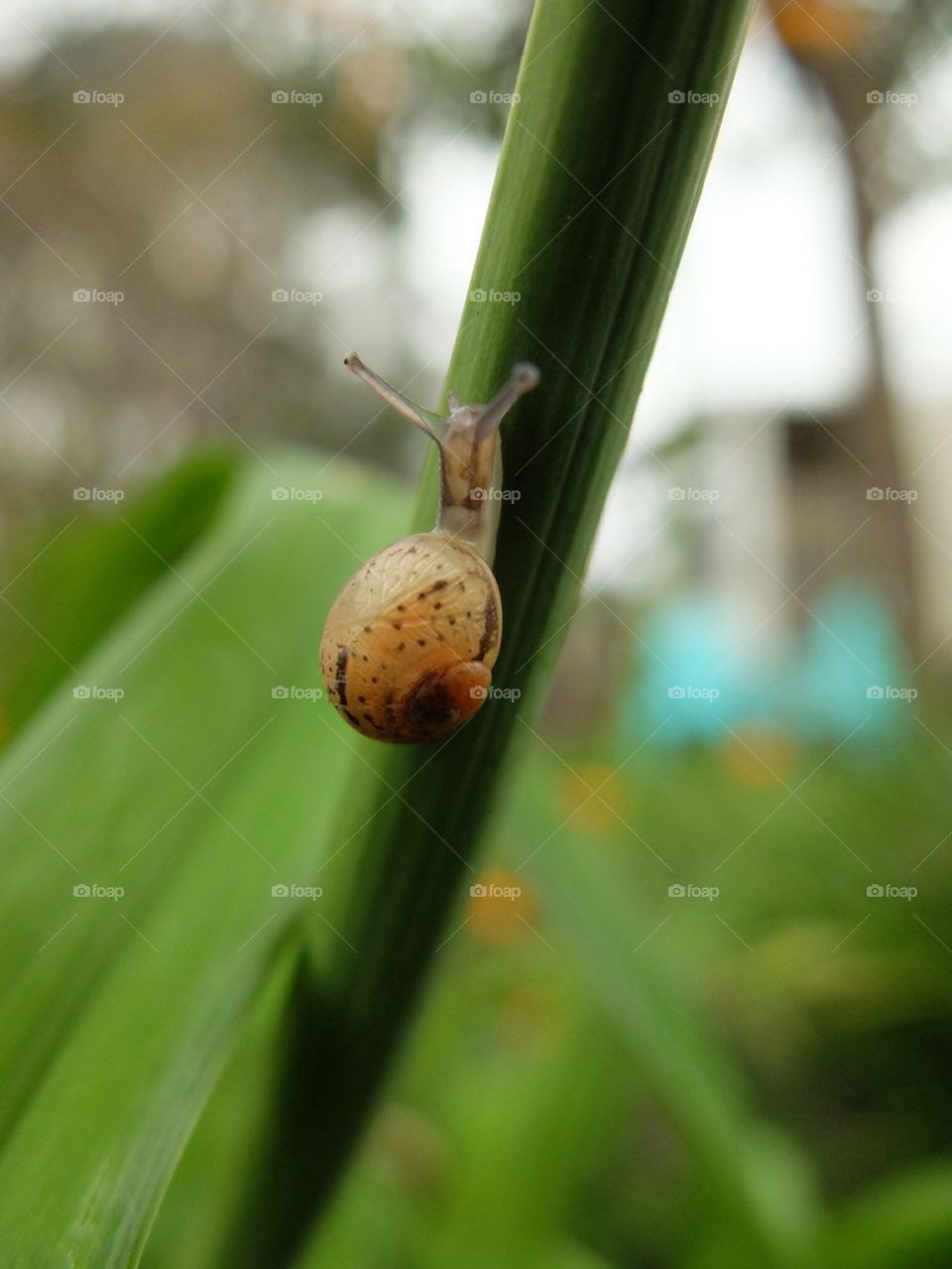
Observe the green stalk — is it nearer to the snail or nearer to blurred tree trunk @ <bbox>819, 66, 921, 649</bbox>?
the snail

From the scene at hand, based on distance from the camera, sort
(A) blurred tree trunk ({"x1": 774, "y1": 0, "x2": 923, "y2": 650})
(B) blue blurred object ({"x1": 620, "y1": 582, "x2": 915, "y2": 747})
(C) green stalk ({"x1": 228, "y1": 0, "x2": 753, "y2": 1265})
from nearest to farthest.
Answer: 1. (C) green stalk ({"x1": 228, "y1": 0, "x2": 753, "y2": 1265})
2. (A) blurred tree trunk ({"x1": 774, "y1": 0, "x2": 923, "y2": 650})
3. (B) blue blurred object ({"x1": 620, "y1": 582, "x2": 915, "y2": 747})

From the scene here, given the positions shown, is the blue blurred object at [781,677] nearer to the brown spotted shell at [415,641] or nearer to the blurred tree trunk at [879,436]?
the blurred tree trunk at [879,436]

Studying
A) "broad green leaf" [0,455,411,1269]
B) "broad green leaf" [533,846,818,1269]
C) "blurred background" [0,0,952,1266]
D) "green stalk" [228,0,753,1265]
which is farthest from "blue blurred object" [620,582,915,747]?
"green stalk" [228,0,753,1265]

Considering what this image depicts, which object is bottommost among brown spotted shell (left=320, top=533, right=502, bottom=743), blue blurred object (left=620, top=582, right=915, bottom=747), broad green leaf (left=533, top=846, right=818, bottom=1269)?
blue blurred object (left=620, top=582, right=915, bottom=747)

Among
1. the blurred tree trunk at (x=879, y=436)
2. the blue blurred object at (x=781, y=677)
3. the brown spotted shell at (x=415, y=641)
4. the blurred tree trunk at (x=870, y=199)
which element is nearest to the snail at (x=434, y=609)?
the brown spotted shell at (x=415, y=641)

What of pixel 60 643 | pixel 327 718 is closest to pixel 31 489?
pixel 60 643

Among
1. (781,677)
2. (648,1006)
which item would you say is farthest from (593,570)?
(781,677)
